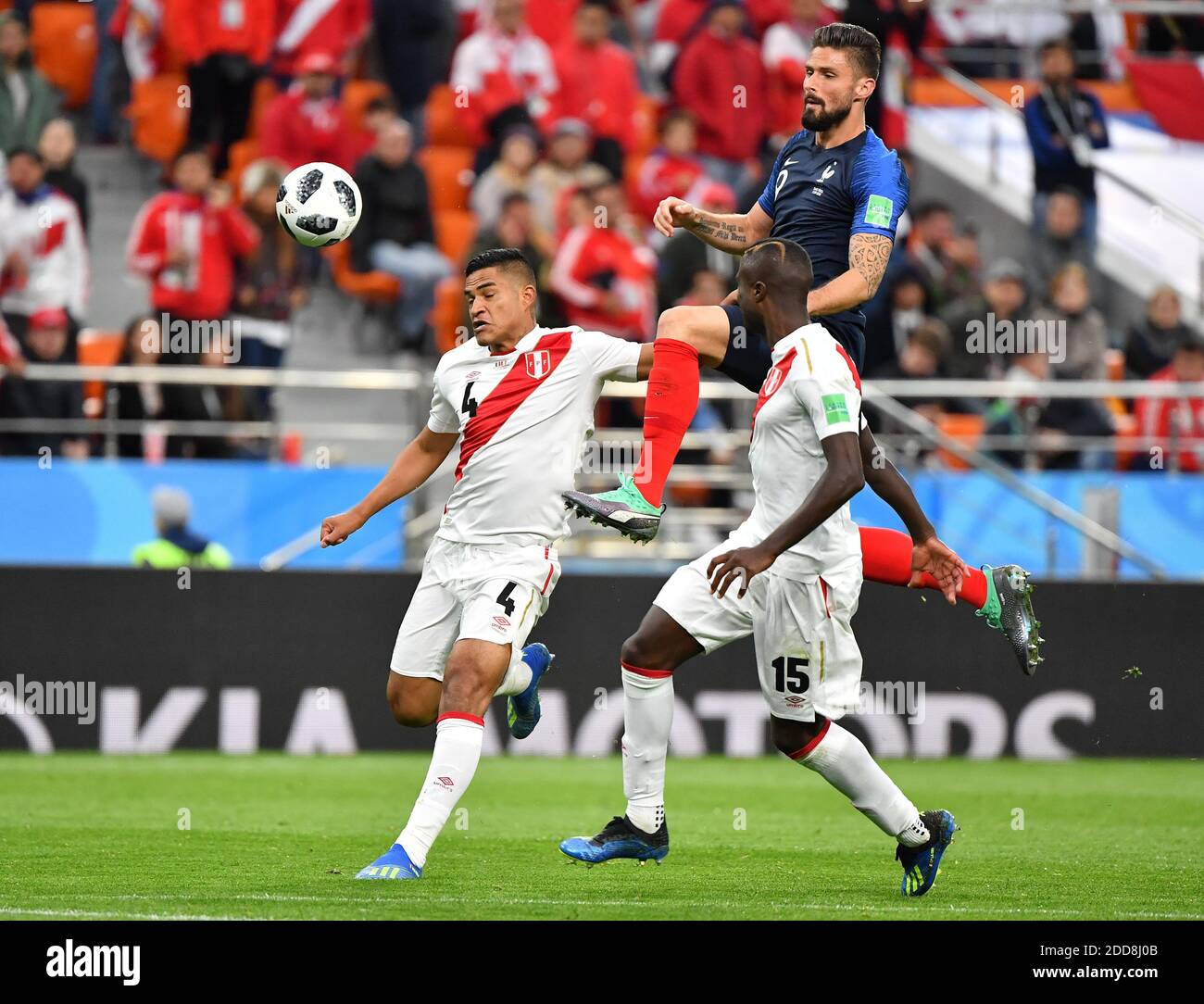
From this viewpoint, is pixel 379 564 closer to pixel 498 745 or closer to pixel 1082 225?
pixel 498 745

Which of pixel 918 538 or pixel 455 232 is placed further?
pixel 455 232

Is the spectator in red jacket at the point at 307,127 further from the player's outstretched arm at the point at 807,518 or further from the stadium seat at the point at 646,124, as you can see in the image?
the player's outstretched arm at the point at 807,518

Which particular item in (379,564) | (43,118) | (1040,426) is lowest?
(379,564)

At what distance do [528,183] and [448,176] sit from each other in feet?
3.22

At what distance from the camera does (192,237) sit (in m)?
14.2

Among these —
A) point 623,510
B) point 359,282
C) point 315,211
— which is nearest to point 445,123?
point 359,282

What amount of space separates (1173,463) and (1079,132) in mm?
3729

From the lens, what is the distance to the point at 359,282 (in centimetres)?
1500

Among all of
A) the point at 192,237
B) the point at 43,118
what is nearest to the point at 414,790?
the point at 192,237

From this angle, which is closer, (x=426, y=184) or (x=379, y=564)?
(x=379, y=564)

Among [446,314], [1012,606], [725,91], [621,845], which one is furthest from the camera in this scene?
[725,91]

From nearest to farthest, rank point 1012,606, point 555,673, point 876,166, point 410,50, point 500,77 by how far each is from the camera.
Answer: point 876,166, point 1012,606, point 555,673, point 500,77, point 410,50

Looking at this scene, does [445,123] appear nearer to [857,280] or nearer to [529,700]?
[529,700]

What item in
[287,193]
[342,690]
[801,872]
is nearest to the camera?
[801,872]
